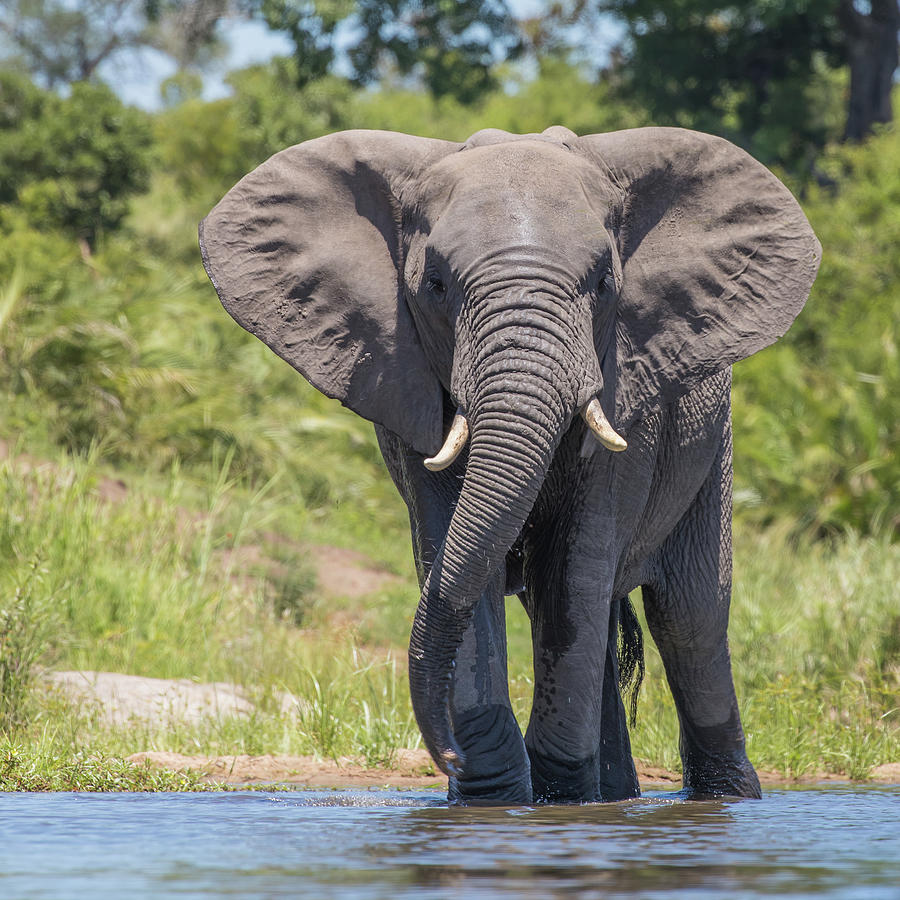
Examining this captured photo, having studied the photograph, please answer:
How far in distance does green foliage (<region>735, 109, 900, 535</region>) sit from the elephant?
7.52 metres

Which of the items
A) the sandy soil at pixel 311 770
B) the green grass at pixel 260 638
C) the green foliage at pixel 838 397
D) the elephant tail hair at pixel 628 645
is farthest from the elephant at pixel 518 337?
the green foliage at pixel 838 397

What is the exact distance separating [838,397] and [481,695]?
33.6ft

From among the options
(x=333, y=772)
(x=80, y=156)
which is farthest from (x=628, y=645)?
(x=80, y=156)

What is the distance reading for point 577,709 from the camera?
5.27m

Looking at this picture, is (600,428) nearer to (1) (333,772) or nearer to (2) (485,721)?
(2) (485,721)

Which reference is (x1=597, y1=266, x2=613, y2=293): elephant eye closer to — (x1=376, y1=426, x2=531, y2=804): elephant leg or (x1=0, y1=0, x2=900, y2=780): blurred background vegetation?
(x1=376, y1=426, x2=531, y2=804): elephant leg

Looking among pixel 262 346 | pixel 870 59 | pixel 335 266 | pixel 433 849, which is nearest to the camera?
pixel 433 849

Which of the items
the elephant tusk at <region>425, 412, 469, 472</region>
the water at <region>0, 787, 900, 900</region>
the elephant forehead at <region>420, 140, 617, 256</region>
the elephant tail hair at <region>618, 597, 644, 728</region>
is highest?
the elephant forehead at <region>420, 140, 617, 256</region>

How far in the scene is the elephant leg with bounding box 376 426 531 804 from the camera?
5.11 metres

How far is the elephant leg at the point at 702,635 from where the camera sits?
637 cm

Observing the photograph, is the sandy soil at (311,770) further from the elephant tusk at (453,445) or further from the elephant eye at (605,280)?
the elephant eye at (605,280)

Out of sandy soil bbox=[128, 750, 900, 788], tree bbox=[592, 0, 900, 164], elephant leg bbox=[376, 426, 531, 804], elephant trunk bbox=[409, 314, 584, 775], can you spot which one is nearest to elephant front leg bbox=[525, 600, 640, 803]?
elephant leg bbox=[376, 426, 531, 804]

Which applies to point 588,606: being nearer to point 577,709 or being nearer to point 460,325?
point 577,709

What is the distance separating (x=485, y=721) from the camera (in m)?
5.11
